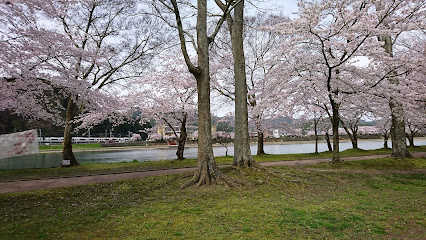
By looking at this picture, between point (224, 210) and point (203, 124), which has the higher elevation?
point (203, 124)

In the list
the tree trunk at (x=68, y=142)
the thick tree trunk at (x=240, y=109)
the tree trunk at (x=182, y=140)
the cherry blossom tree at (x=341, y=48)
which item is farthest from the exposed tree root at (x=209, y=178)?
the tree trunk at (x=68, y=142)

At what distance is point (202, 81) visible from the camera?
326 inches

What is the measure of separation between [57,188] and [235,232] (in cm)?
609

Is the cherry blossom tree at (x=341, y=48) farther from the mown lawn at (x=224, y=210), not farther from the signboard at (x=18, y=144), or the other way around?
the signboard at (x=18, y=144)

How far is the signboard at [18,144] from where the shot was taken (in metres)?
11.3

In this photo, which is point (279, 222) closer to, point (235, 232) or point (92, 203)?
point (235, 232)

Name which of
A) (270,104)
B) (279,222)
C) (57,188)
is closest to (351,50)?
(270,104)

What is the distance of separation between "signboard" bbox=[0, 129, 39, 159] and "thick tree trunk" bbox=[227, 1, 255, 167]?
8493 millimetres

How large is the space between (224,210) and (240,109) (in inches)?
201

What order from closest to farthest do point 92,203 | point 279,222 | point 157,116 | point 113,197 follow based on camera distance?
point 279,222, point 92,203, point 113,197, point 157,116

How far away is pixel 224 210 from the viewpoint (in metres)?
5.56

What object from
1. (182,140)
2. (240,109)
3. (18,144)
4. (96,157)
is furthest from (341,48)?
(96,157)

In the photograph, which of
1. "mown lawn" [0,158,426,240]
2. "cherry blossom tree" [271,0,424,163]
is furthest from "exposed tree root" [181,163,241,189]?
"cherry blossom tree" [271,0,424,163]

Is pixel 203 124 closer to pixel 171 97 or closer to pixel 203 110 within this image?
pixel 203 110
